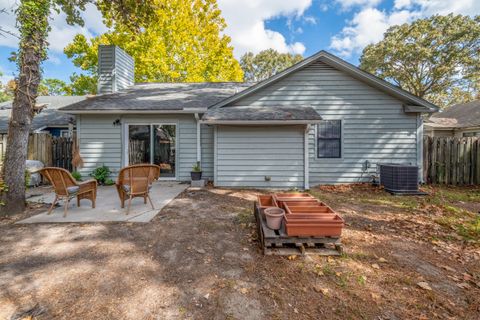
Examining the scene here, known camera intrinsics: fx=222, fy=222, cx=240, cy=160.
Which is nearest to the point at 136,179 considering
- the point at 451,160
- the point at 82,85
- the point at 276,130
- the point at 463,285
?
the point at 276,130

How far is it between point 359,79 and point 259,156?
14.8 feet

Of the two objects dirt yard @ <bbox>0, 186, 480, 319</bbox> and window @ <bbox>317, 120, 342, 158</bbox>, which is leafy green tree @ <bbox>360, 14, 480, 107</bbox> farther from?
dirt yard @ <bbox>0, 186, 480, 319</bbox>

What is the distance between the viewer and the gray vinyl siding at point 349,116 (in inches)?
309

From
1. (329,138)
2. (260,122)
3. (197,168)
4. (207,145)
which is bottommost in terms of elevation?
(197,168)

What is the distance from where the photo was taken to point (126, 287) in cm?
237

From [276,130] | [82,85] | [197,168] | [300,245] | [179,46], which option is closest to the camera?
[300,245]

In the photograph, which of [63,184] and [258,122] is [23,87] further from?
[258,122]

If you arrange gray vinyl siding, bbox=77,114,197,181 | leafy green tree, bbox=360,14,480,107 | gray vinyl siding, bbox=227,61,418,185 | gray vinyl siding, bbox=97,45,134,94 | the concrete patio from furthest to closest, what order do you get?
leafy green tree, bbox=360,14,480,107 → gray vinyl siding, bbox=97,45,134,94 → gray vinyl siding, bbox=77,114,197,181 → gray vinyl siding, bbox=227,61,418,185 → the concrete patio

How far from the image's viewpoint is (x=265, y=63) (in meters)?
36.5

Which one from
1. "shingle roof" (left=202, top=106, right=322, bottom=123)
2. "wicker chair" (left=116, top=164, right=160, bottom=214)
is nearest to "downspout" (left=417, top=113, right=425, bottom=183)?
"shingle roof" (left=202, top=106, right=322, bottom=123)

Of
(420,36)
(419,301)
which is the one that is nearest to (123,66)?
(419,301)

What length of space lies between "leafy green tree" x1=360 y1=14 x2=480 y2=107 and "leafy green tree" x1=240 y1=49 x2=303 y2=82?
1580cm

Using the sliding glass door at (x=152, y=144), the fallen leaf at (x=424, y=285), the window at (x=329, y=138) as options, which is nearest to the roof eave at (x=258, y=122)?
the window at (x=329, y=138)

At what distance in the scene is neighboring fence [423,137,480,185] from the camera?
787 cm
